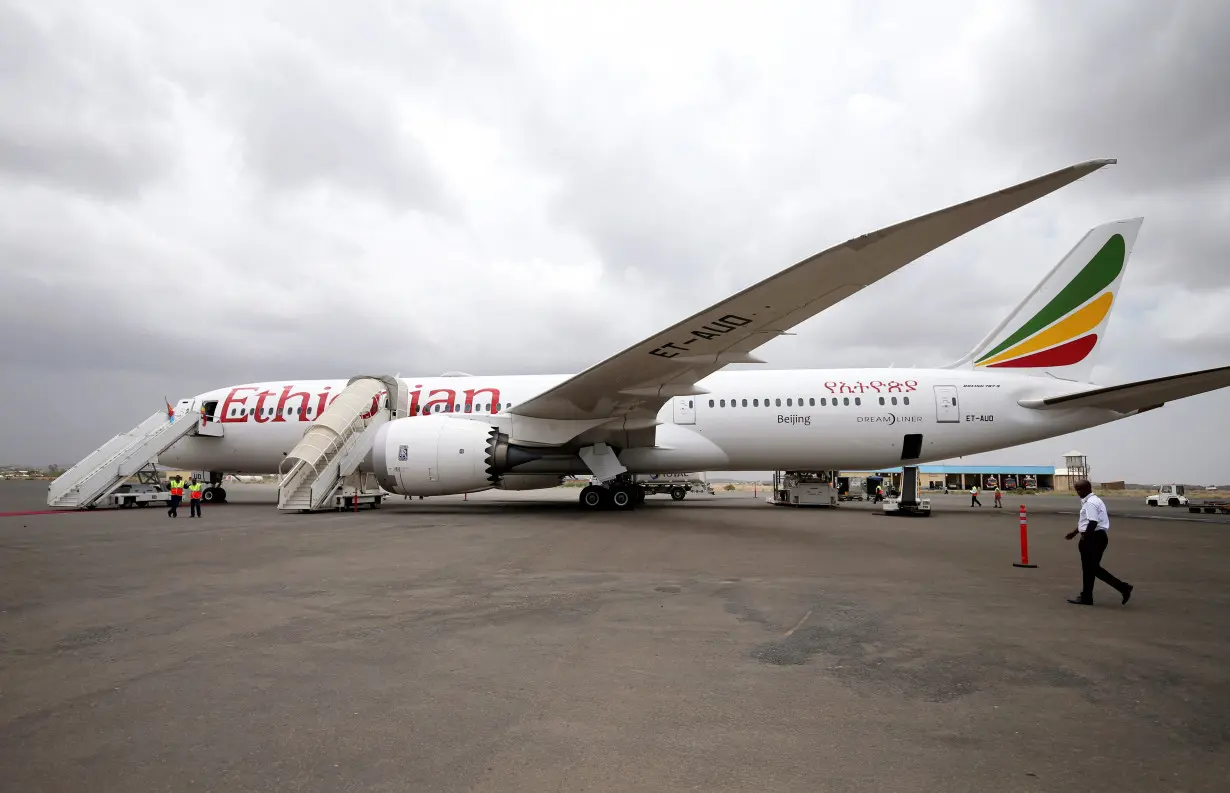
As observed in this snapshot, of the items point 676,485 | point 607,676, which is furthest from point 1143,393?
point 676,485

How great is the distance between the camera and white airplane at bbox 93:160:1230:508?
13219 mm

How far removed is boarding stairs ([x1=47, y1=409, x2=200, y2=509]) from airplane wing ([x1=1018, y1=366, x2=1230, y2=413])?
2252 cm

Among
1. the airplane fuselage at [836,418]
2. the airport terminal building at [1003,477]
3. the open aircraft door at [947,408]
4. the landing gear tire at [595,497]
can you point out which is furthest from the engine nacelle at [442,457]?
the airport terminal building at [1003,477]

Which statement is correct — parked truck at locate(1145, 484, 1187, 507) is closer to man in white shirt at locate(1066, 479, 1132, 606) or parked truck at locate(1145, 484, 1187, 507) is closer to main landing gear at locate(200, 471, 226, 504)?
man in white shirt at locate(1066, 479, 1132, 606)

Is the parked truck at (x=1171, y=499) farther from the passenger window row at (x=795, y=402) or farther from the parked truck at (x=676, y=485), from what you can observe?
the parked truck at (x=676, y=485)

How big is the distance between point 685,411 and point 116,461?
15.6 meters

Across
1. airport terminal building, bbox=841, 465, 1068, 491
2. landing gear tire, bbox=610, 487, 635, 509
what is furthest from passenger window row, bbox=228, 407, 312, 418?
airport terminal building, bbox=841, 465, 1068, 491

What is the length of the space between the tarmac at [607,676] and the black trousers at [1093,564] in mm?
190

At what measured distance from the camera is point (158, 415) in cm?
1875

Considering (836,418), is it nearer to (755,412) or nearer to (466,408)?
(755,412)

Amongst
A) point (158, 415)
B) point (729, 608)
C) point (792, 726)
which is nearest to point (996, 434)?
point (729, 608)

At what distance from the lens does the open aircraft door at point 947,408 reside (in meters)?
14.7

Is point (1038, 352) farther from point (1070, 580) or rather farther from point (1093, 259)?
point (1070, 580)

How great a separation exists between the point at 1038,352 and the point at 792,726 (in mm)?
15556
